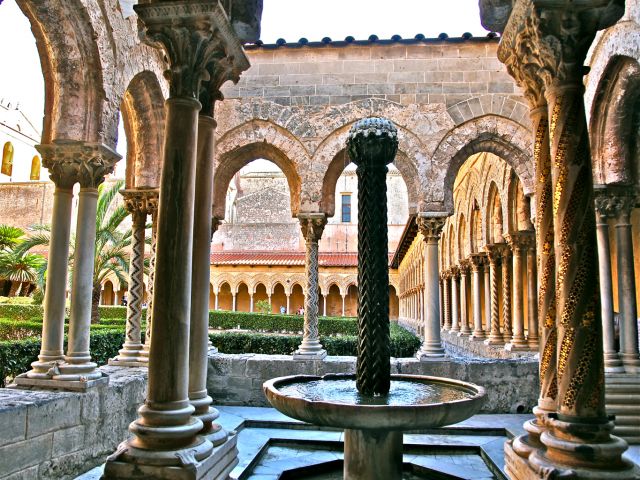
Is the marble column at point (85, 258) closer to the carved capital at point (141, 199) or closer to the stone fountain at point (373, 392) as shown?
the carved capital at point (141, 199)

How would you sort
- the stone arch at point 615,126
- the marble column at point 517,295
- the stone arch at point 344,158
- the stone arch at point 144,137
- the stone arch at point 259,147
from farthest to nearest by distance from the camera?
the marble column at point 517,295
the stone arch at point 259,147
the stone arch at point 344,158
the stone arch at point 144,137
the stone arch at point 615,126

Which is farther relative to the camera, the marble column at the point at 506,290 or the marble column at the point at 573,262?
the marble column at the point at 506,290

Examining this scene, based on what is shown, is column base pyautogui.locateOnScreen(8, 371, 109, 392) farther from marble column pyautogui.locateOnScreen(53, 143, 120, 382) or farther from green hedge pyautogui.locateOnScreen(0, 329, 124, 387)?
green hedge pyautogui.locateOnScreen(0, 329, 124, 387)

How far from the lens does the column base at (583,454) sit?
Answer: 286 cm

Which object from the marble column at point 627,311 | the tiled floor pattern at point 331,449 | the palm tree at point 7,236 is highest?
the palm tree at point 7,236

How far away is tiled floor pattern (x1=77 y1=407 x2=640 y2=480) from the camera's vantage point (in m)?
4.98

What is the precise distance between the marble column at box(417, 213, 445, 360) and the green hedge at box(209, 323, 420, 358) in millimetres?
1514

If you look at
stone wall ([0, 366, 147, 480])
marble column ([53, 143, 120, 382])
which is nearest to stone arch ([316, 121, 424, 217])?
marble column ([53, 143, 120, 382])

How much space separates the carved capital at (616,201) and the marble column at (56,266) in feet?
22.5

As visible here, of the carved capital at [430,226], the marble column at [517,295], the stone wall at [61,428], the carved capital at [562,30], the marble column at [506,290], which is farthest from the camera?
the marble column at [506,290]

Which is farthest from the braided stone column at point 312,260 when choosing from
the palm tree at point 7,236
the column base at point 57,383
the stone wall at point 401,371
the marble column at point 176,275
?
the palm tree at point 7,236

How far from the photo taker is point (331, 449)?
597 centimetres

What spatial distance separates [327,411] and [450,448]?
3.57 meters

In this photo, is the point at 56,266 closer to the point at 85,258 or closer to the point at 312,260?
the point at 85,258
